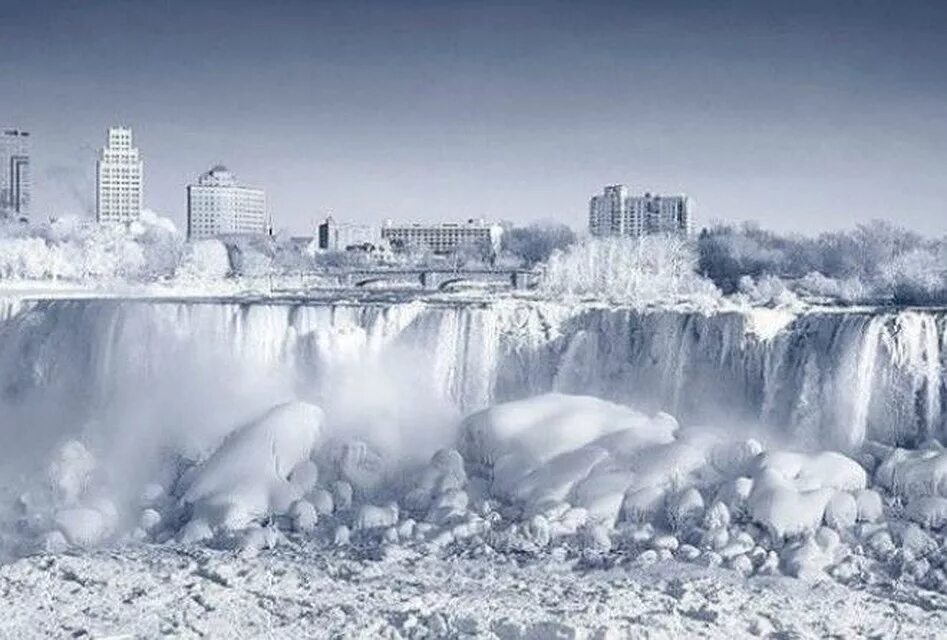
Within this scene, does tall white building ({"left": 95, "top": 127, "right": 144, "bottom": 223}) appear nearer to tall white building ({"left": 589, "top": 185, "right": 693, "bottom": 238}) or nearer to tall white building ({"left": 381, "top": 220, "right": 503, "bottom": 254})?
tall white building ({"left": 381, "top": 220, "right": 503, "bottom": 254})

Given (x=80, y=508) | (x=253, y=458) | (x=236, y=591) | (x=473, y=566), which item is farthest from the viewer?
(x=253, y=458)

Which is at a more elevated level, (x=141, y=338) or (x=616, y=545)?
(x=141, y=338)

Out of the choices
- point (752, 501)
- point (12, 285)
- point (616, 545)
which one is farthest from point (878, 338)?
point (12, 285)

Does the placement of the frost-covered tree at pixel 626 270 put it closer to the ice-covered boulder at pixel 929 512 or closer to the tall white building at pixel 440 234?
the ice-covered boulder at pixel 929 512

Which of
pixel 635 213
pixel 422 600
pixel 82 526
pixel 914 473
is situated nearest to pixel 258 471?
pixel 82 526

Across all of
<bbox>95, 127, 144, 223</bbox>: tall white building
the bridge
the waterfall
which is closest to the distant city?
<bbox>95, 127, 144, 223</bbox>: tall white building

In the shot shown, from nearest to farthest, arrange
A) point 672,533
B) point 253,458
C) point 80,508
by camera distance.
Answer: point 672,533, point 80,508, point 253,458

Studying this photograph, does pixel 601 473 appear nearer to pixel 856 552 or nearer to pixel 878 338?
pixel 856 552

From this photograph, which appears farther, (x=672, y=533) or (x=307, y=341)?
(x=307, y=341)

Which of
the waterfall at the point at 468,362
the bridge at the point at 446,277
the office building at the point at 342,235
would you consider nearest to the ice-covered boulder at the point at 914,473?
the waterfall at the point at 468,362
